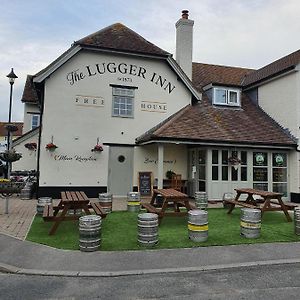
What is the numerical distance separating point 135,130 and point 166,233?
861 centimetres

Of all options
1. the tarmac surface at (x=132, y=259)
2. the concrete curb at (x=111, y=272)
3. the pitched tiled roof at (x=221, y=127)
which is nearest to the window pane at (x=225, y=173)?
the pitched tiled roof at (x=221, y=127)

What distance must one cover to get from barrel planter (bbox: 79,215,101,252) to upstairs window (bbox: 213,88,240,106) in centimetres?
1261

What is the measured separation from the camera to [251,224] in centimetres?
764

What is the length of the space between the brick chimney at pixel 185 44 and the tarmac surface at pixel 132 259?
42.9 feet

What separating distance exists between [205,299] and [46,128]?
12147 mm

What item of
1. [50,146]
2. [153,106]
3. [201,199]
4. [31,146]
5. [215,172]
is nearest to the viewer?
[201,199]

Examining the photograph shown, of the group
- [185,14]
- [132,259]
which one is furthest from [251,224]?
[185,14]

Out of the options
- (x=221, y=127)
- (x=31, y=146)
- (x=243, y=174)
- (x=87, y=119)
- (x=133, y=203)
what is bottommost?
(x=133, y=203)

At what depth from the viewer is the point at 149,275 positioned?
538cm

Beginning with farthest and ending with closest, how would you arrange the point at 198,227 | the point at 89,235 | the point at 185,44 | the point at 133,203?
the point at 185,44 < the point at 133,203 < the point at 198,227 < the point at 89,235

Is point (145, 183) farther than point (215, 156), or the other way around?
point (145, 183)

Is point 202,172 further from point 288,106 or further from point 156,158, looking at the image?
point 288,106

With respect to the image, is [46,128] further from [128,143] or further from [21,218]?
[21,218]

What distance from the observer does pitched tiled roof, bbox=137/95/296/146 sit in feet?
46.7
